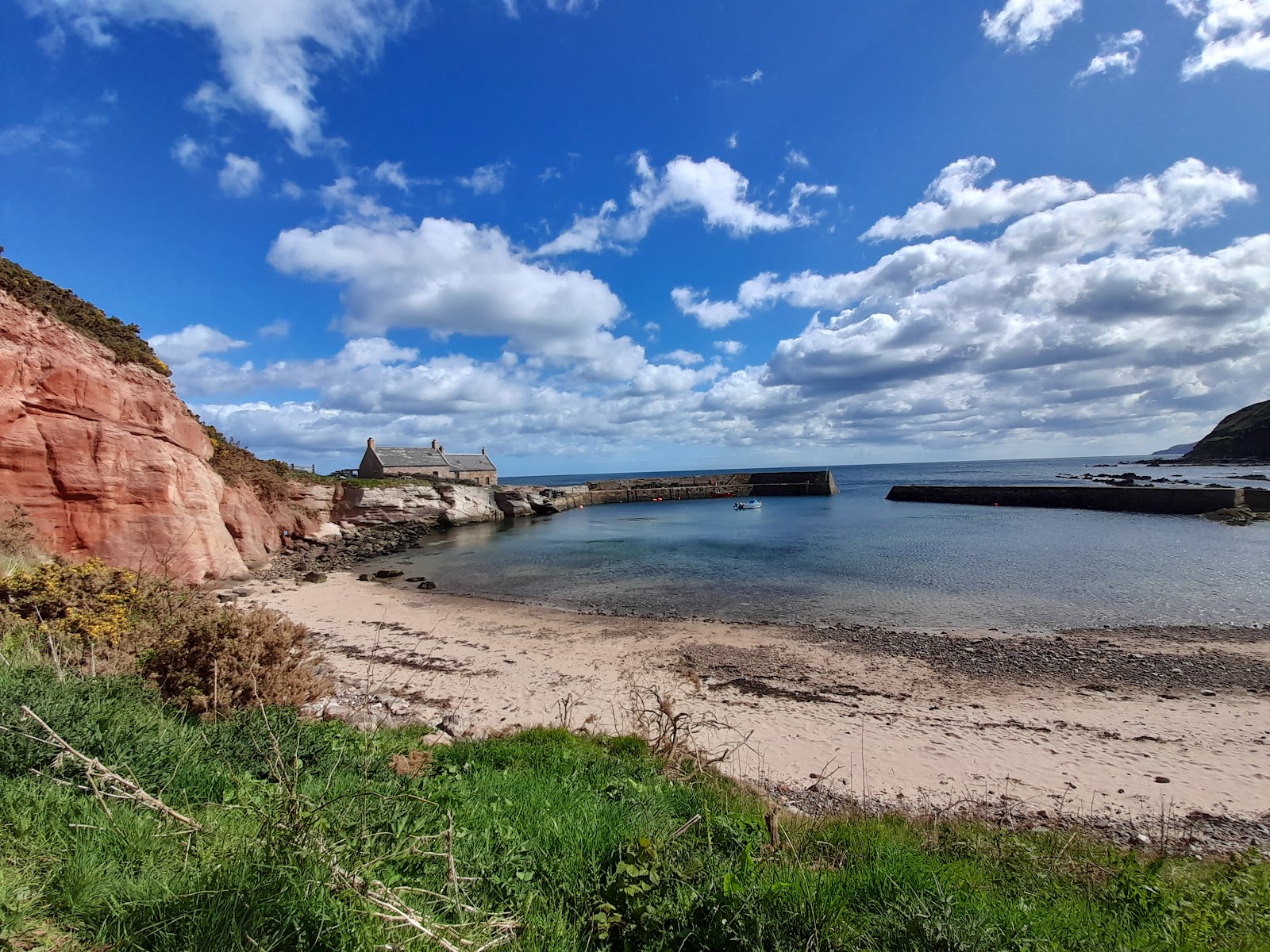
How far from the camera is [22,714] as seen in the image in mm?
4094

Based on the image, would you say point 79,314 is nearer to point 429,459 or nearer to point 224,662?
point 224,662

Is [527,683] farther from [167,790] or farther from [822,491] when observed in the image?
[822,491]

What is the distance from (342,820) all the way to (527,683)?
9456mm

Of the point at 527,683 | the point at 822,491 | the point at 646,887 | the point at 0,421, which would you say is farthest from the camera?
the point at 822,491

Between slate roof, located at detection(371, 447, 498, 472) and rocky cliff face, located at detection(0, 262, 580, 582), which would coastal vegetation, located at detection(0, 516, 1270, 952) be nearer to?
rocky cliff face, located at detection(0, 262, 580, 582)

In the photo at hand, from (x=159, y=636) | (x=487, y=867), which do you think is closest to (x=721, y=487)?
(x=159, y=636)

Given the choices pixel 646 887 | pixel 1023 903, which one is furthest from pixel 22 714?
pixel 1023 903

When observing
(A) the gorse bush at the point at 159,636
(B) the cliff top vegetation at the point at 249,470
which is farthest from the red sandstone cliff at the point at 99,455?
(A) the gorse bush at the point at 159,636

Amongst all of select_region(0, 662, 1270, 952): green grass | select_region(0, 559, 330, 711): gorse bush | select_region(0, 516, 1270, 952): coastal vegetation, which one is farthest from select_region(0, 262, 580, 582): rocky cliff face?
select_region(0, 662, 1270, 952): green grass

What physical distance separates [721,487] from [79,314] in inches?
3257

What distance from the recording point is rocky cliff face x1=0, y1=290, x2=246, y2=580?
15.9 m

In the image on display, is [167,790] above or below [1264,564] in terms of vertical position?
above

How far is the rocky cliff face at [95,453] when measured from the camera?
1588 centimetres

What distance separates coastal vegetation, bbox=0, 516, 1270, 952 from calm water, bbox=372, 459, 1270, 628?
15.0 metres
